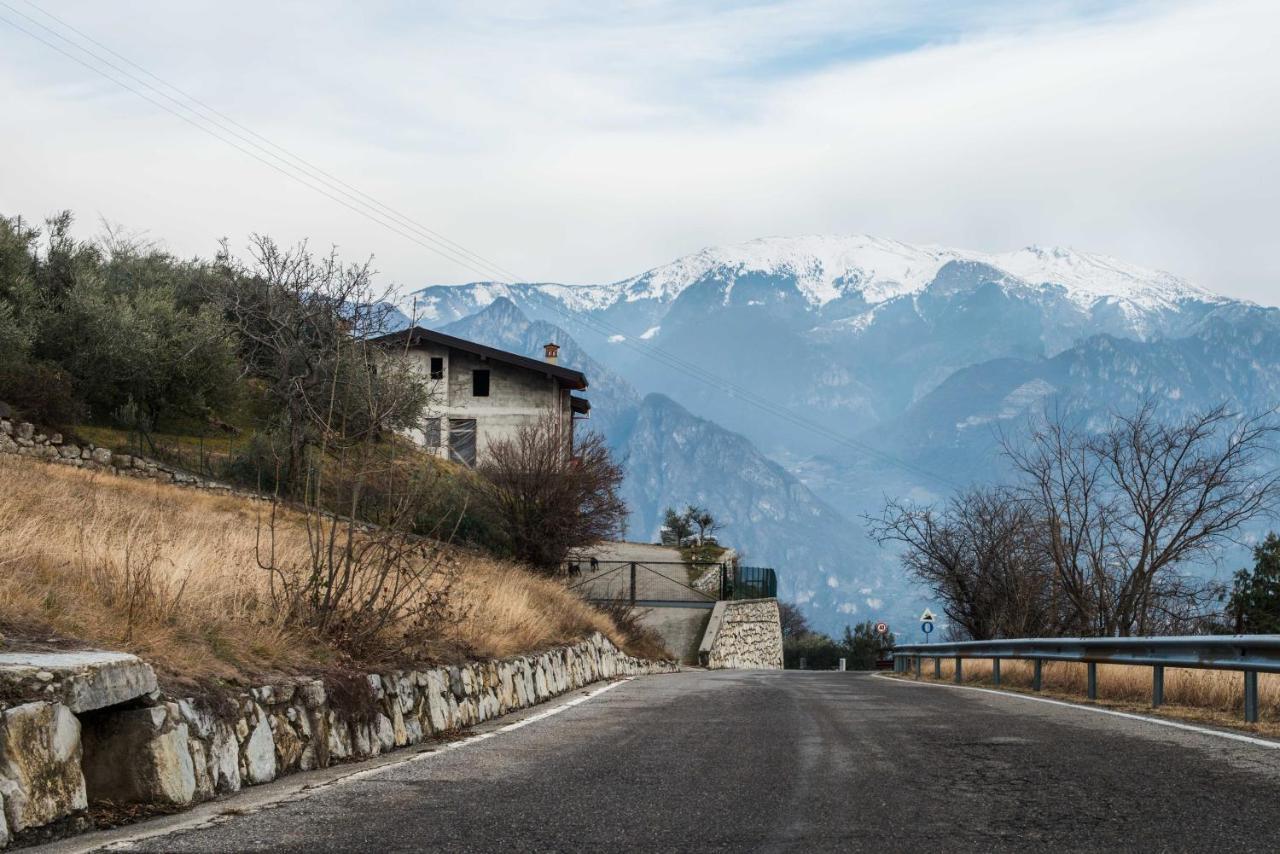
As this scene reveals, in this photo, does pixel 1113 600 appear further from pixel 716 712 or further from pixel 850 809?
pixel 850 809

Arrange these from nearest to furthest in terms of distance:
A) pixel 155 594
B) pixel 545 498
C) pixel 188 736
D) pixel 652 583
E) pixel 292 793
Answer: pixel 188 736
pixel 292 793
pixel 155 594
pixel 545 498
pixel 652 583

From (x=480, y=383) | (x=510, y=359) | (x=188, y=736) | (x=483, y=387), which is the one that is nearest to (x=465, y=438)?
(x=483, y=387)

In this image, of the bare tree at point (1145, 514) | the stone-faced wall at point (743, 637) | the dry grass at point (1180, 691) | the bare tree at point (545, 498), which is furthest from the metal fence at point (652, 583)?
the dry grass at point (1180, 691)

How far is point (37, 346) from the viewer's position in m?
39.7

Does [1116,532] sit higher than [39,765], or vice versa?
[1116,532]

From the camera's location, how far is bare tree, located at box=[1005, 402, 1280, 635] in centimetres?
2750

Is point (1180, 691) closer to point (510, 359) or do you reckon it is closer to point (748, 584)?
point (748, 584)

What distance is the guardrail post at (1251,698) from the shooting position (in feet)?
38.4

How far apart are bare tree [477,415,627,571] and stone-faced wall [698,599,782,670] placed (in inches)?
325

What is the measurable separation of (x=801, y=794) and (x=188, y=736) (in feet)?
11.1

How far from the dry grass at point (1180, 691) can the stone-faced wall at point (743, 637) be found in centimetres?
2567

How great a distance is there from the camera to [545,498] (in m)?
37.1

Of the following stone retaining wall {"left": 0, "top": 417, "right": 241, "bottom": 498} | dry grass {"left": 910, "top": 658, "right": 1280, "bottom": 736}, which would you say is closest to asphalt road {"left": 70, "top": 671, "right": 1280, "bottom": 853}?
dry grass {"left": 910, "top": 658, "right": 1280, "bottom": 736}

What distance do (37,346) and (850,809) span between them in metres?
38.4
